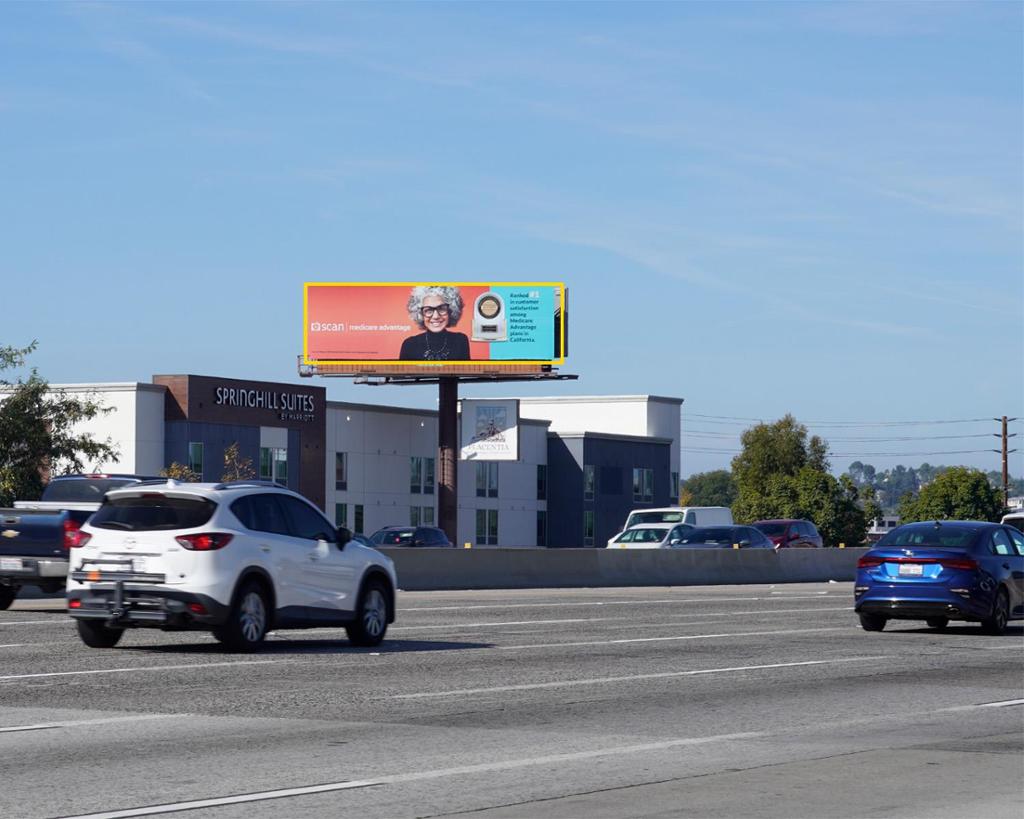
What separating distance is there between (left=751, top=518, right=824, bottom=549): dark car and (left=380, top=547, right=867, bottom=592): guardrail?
2.16 m

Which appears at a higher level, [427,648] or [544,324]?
[544,324]

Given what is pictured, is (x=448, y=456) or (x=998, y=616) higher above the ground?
(x=448, y=456)

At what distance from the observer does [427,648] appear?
65.1ft

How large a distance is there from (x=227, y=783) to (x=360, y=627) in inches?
380

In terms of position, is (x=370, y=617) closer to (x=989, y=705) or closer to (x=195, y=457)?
(x=989, y=705)

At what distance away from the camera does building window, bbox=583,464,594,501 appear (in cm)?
10625

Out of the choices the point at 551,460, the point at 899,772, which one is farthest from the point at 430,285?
the point at 899,772

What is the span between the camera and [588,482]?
4198 inches

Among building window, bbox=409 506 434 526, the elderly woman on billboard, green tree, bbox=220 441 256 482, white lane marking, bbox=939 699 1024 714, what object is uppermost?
the elderly woman on billboard

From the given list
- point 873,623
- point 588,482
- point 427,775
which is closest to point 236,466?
point 588,482

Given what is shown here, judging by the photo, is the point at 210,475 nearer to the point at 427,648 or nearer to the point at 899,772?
the point at 427,648

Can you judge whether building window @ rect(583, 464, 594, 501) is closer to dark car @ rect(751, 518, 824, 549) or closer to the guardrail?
dark car @ rect(751, 518, 824, 549)

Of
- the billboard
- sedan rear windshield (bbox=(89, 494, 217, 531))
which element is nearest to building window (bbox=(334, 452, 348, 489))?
the billboard

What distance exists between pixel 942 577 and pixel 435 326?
2467 inches
